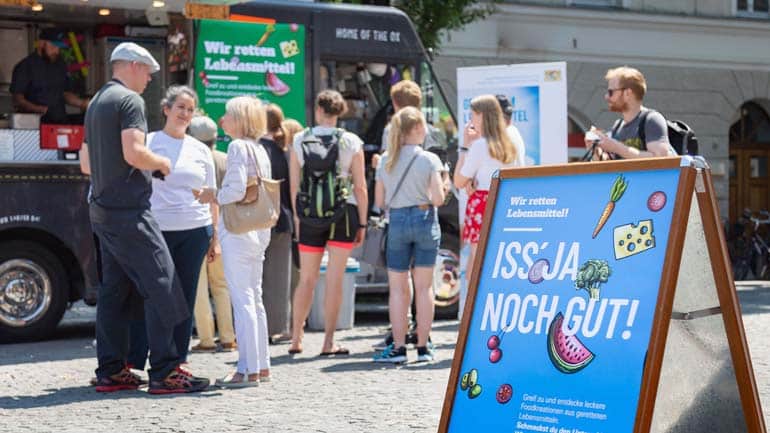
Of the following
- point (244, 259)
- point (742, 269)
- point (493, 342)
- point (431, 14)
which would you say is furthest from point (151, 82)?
point (742, 269)

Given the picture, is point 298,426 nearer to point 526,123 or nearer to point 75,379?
point 75,379

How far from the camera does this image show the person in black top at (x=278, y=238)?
10492 millimetres

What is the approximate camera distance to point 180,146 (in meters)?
8.38

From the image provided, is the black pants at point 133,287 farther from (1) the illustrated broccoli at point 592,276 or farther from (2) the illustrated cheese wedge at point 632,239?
(2) the illustrated cheese wedge at point 632,239

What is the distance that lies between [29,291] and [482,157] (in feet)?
13.2

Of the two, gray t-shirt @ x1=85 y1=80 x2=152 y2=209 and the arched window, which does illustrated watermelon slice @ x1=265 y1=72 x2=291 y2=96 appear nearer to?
gray t-shirt @ x1=85 y1=80 x2=152 y2=209

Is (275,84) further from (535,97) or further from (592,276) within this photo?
(592,276)

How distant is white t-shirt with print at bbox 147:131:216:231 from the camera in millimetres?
8289

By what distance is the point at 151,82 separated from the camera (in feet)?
39.6

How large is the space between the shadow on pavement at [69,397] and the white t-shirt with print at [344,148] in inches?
83.7

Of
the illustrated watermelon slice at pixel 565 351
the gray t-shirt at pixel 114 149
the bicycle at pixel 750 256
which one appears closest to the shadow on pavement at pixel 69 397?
the gray t-shirt at pixel 114 149

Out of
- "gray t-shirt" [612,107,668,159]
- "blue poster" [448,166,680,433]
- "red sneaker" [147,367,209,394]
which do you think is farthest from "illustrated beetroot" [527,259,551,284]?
"red sneaker" [147,367,209,394]

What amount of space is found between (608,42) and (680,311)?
2081cm

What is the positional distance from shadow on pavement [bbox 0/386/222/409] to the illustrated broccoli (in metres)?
3.40
